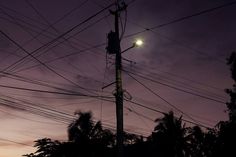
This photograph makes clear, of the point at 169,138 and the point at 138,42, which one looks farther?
the point at 169,138

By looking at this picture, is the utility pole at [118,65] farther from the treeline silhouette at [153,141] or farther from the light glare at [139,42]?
the treeline silhouette at [153,141]

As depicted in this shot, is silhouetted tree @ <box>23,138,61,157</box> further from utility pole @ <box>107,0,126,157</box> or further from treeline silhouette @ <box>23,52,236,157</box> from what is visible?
utility pole @ <box>107,0,126,157</box>

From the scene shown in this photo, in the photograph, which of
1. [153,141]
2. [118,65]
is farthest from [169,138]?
[118,65]

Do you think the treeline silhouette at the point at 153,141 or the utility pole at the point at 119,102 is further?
the treeline silhouette at the point at 153,141

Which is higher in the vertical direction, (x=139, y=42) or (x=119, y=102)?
(x=139, y=42)

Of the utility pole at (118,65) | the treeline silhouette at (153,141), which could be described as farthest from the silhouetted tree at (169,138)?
the utility pole at (118,65)

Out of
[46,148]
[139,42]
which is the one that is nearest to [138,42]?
[139,42]

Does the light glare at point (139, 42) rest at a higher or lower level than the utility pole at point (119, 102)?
higher

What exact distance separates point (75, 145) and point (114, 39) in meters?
22.2

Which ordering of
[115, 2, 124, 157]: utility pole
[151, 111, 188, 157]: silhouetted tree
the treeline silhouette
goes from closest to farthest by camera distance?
[115, 2, 124, 157]: utility pole
the treeline silhouette
[151, 111, 188, 157]: silhouetted tree

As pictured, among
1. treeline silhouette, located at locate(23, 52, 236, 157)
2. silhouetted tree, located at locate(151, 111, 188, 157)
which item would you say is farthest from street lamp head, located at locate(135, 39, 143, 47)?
silhouetted tree, located at locate(151, 111, 188, 157)

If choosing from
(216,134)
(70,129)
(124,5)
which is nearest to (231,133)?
(216,134)

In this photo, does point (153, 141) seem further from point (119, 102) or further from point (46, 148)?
point (119, 102)

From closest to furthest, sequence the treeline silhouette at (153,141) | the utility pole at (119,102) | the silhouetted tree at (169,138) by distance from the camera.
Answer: the utility pole at (119,102) → the treeline silhouette at (153,141) → the silhouetted tree at (169,138)
